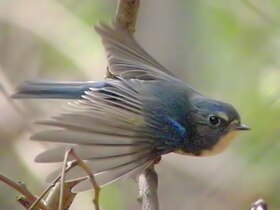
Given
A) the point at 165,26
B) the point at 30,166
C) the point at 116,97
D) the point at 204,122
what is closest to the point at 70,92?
the point at 116,97

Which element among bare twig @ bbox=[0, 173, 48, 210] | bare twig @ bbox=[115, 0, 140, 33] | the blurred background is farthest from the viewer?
the blurred background

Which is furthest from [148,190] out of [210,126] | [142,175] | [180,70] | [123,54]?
[180,70]

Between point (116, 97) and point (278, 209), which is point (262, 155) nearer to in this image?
point (278, 209)

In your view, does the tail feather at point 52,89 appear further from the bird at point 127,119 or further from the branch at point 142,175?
the branch at point 142,175

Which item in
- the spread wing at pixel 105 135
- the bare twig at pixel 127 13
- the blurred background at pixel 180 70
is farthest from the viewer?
the blurred background at pixel 180 70

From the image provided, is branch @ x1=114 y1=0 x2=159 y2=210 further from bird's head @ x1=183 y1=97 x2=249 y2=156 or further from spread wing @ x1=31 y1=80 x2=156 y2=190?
bird's head @ x1=183 y1=97 x2=249 y2=156

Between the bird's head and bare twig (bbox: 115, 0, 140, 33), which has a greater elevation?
bare twig (bbox: 115, 0, 140, 33)

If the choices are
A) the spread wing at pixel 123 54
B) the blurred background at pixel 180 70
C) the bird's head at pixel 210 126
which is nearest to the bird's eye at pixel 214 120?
the bird's head at pixel 210 126

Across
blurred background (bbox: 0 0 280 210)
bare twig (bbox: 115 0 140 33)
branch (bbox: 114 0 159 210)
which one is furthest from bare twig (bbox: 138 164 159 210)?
blurred background (bbox: 0 0 280 210)
